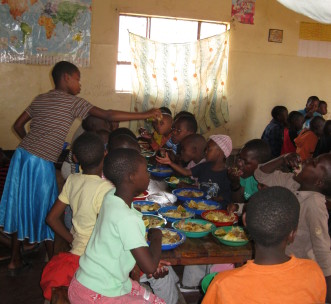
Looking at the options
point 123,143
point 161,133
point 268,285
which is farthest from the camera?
point 161,133

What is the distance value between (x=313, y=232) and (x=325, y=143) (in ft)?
13.4

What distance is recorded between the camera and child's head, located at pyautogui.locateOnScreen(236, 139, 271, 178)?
3186mm

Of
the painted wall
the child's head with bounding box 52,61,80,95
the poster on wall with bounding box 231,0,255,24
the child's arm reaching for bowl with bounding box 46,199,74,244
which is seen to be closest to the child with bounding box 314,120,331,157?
the painted wall

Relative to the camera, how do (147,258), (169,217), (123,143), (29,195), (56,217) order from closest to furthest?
(147,258), (56,217), (169,217), (123,143), (29,195)

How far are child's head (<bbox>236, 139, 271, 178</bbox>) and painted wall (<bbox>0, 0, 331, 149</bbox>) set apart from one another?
4359 mm

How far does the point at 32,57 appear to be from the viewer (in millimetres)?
6633

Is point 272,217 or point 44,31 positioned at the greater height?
point 44,31

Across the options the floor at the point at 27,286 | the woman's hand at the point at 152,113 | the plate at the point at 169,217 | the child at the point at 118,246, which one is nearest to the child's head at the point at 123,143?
the woman's hand at the point at 152,113

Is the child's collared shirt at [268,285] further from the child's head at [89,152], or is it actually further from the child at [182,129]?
the child at [182,129]

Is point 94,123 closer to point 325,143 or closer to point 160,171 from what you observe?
point 160,171

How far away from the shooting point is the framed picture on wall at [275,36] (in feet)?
25.9

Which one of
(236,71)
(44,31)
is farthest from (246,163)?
(236,71)

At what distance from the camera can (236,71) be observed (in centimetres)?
782

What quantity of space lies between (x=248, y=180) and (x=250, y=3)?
534 cm
